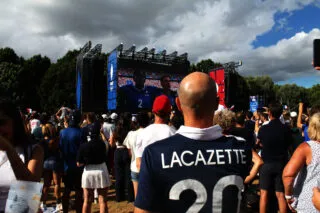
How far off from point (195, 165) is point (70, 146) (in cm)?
390

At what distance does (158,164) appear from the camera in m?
1.43

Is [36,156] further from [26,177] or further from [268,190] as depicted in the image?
[268,190]

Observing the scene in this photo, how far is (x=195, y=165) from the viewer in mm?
1466

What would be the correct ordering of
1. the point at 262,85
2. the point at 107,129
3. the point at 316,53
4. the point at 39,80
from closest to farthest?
the point at 316,53 < the point at 107,129 < the point at 39,80 < the point at 262,85

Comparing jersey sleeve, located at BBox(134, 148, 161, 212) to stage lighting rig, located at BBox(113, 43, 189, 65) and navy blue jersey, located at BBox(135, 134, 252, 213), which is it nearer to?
navy blue jersey, located at BBox(135, 134, 252, 213)

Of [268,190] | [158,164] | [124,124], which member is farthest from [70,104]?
[158,164]

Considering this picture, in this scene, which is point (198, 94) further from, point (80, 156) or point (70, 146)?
point (70, 146)

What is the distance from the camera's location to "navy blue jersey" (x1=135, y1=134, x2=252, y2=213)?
1.43 m

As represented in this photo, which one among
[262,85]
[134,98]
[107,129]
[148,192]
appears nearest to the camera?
[148,192]

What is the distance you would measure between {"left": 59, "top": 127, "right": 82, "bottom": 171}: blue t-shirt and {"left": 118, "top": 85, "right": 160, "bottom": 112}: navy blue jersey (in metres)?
15.5

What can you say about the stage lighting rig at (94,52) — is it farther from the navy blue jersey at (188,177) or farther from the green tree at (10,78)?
the green tree at (10,78)

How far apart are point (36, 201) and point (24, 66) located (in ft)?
139

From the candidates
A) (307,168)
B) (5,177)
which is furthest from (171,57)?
(5,177)

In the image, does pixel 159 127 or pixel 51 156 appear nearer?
pixel 159 127
